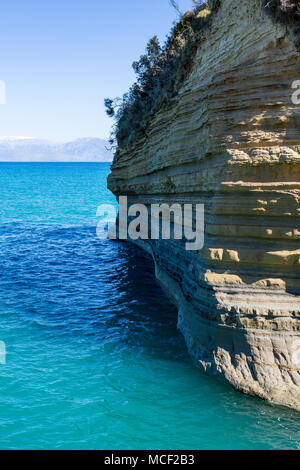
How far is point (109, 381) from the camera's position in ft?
34.3

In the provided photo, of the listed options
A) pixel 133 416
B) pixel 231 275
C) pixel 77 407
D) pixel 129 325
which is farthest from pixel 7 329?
pixel 231 275

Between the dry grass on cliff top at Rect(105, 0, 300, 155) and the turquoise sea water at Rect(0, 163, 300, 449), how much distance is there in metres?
7.70

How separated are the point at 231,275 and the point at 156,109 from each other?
11465 millimetres

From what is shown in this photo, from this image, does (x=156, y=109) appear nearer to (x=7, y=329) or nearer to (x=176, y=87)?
(x=176, y=87)

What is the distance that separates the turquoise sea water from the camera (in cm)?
855

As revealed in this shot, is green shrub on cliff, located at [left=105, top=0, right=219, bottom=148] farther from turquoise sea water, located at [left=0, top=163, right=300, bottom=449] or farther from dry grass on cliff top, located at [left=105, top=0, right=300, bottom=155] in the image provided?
turquoise sea water, located at [left=0, top=163, right=300, bottom=449]

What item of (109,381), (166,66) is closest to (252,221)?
(109,381)

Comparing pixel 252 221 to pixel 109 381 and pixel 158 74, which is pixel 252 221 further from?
pixel 158 74

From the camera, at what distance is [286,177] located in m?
9.40

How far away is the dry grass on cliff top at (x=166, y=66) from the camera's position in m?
9.51

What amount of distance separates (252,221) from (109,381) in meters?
4.97

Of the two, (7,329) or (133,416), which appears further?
(7,329)

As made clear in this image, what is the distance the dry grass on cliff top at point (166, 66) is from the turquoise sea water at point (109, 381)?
25.3 feet
